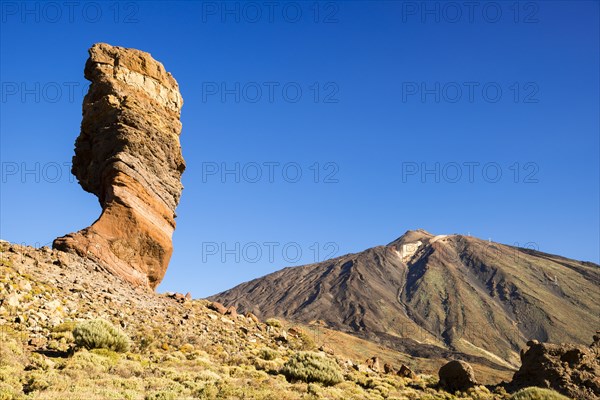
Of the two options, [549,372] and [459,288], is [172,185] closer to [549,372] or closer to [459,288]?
[549,372]

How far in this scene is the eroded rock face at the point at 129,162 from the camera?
859 inches

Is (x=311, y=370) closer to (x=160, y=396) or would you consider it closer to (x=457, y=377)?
(x=160, y=396)

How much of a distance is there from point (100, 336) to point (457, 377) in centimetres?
1491

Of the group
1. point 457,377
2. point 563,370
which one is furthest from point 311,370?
point 563,370

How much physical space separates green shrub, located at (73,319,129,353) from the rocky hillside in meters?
0.05

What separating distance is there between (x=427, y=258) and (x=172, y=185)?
547 feet

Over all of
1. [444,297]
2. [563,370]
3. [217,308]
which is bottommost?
[563,370]

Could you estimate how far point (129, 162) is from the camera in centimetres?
2345

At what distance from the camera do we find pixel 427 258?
7146 inches

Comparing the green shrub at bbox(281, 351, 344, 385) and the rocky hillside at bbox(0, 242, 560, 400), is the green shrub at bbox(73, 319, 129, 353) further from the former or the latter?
the green shrub at bbox(281, 351, 344, 385)

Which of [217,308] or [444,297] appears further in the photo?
[444,297]

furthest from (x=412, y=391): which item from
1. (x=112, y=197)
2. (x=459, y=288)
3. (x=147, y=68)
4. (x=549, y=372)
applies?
(x=459, y=288)

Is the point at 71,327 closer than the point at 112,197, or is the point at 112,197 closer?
the point at 71,327

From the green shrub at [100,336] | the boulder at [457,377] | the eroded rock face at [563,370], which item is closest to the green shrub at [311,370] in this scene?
the green shrub at [100,336]
